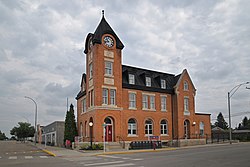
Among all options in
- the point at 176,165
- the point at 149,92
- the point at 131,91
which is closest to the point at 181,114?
the point at 149,92

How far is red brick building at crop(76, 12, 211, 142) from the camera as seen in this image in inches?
1293

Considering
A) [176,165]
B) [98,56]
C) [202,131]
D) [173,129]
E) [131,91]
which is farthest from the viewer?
[202,131]

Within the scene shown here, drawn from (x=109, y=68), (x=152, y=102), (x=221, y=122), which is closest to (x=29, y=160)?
(x=109, y=68)

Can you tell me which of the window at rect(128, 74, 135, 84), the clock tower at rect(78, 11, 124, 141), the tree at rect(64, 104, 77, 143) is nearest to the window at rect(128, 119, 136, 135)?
the clock tower at rect(78, 11, 124, 141)

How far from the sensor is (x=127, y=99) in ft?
115

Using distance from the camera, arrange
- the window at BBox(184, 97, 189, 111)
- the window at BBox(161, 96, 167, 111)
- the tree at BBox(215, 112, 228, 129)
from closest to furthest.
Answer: the window at BBox(161, 96, 167, 111), the window at BBox(184, 97, 189, 111), the tree at BBox(215, 112, 228, 129)

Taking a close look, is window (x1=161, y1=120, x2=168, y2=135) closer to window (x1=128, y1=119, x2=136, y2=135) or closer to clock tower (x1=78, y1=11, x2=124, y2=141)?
window (x1=128, y1=119, x2=136, y2=135)

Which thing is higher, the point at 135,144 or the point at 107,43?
the point at 107,43

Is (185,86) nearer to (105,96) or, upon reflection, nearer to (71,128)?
(105,96)

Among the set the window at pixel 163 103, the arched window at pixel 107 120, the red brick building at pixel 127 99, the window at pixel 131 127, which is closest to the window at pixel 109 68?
the red brick building at pixel 127 99

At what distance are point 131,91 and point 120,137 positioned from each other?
6.29 metres

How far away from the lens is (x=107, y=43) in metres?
34.3

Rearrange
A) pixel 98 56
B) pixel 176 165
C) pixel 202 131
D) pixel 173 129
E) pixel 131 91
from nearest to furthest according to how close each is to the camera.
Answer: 1. pixel 176 165
2. pixel 98 56
3. pixel 131 91
4. pixel 173 129
5. pixel 202 131

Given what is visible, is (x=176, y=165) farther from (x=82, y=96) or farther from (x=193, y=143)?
(x=82, y=96)
